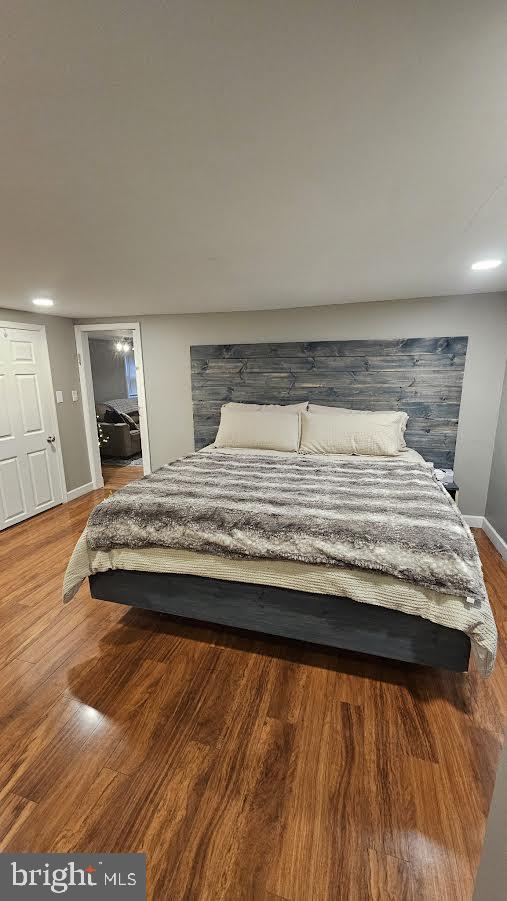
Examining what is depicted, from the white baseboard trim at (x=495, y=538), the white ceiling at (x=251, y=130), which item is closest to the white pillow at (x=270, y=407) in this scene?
→ the white ceiling at (x=251, y=130)

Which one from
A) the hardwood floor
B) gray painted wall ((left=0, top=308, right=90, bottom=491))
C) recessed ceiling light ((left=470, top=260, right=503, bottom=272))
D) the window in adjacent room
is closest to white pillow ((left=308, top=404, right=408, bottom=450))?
recessed ceiling light ((left=470, top=260, right=503, bottom=272))

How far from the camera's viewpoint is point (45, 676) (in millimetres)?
1758

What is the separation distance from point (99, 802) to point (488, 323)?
3.92m

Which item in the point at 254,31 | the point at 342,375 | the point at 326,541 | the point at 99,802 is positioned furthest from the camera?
the point at 342,375

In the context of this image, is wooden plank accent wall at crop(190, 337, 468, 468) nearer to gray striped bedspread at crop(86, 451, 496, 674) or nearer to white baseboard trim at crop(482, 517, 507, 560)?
white baseboard trim at crop(482, 517, 507, 560)

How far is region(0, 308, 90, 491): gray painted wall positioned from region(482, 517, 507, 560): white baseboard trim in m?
4.40

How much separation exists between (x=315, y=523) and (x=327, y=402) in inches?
83.8

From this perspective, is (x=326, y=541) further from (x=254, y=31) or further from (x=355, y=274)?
(x=355, y=274)

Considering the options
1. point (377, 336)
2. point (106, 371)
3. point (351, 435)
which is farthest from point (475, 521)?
point (106, 371)

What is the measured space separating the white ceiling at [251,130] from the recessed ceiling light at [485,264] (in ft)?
0.55

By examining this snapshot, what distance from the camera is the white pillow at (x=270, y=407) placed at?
3.52 m

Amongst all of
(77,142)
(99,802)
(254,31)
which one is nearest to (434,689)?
(99,802)

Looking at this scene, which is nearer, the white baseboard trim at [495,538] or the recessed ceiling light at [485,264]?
the recessed ceiling light at [485,264]

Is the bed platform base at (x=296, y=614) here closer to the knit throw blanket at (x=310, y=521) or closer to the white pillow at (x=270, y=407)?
the knit throw blanket at (x=310, y=521)
